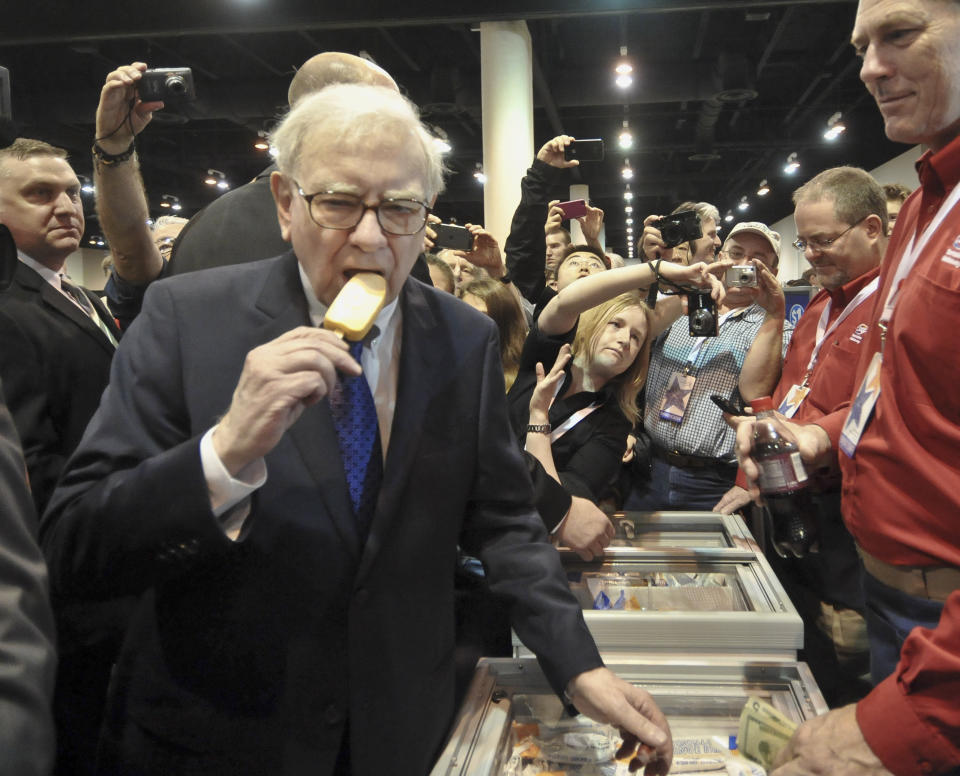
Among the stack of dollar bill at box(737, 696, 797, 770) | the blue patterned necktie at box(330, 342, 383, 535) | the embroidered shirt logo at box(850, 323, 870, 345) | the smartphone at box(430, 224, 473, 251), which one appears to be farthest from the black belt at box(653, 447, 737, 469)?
the blue patterned necktie at box(330, 342, 383, 535)

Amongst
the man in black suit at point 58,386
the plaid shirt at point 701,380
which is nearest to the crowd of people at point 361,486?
the man in black suit at point 58,386

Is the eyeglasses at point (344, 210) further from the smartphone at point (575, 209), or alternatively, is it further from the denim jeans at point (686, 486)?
the smartphone at point (575, 209)

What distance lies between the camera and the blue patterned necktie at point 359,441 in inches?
45.8

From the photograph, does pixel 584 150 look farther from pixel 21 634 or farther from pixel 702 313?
pixel 21 634

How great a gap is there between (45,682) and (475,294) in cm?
252

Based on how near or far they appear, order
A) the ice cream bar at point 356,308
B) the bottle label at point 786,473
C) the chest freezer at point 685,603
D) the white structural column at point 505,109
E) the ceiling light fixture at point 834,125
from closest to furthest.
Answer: the ice cream bar at point 356,308
the chest freezer at point 685,603
the bottle label at point 786,473
the white structural column at point 505,109
the ceiling light fixture at point 834,125

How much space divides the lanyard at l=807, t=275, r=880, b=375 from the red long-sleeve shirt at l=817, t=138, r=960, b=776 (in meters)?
1.08

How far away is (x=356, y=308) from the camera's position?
3.24 feet

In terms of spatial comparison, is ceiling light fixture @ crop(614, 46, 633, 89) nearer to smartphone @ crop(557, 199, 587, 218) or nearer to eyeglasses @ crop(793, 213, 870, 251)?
smartphone @ crop(557, 199, 587, 218)

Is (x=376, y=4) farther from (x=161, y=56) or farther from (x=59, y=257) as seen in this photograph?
(x=161, y=56)

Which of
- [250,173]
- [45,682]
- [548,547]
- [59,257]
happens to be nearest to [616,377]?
[548,547]

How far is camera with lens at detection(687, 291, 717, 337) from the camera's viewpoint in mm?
2525

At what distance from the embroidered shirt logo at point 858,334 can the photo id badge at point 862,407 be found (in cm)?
98

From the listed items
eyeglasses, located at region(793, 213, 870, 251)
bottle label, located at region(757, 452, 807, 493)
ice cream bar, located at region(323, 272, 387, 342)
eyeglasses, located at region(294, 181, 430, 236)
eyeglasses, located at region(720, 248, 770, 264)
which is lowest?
bottle label, located at region(757, 452, 807, 493)
